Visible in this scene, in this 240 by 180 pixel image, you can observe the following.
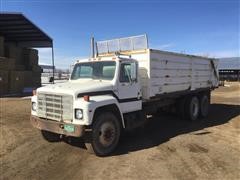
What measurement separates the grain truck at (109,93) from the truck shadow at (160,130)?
49 centimetres

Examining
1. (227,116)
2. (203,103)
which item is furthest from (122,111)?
(227,116)

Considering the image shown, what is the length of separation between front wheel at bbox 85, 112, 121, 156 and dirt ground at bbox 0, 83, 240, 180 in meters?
0.22

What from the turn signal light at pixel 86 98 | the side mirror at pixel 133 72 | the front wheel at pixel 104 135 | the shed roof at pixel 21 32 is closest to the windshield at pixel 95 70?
the side mirror at pixel 133 72

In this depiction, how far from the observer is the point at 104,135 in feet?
21.6

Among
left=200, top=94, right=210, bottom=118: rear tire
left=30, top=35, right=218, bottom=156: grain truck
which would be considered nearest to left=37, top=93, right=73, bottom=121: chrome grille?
left=30, top=35, right=218, bottom=156: grain truck

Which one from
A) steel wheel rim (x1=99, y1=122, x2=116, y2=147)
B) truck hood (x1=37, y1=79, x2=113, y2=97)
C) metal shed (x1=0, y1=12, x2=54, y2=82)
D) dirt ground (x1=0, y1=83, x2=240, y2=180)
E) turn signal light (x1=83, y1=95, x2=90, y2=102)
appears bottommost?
dirt ground (x1=0, y1=83, x2=240, y2=180)

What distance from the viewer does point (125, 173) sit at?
5457 millimetres

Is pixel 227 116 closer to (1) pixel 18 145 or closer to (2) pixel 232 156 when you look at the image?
(2) pixel 232 156

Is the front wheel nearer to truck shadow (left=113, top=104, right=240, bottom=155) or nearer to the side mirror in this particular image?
truck shadow (left=113, top=104, right=240, bottom=155)

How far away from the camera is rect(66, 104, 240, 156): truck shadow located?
7.44 m

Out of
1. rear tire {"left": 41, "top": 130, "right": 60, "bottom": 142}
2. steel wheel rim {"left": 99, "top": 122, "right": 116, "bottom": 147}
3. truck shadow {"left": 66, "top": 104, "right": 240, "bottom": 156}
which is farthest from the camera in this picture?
rear tire {"left": 41, "top": 130, "right": 60, "bottom": 142}

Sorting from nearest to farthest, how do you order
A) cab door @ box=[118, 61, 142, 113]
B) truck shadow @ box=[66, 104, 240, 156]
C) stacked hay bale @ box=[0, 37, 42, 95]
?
cab door @ box=[118, 61, 142, 113]
truck shadow @ box=[66, 104, 240, 156]
stacked hay bale @ box=[0, 37, 42, 95]

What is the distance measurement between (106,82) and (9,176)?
3.07m

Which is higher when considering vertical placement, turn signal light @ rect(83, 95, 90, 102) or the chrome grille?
turn signal light @ rect(83, 95, 90, 102)
